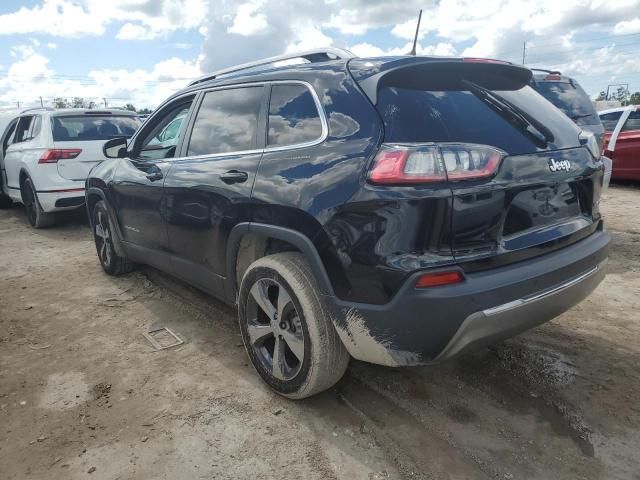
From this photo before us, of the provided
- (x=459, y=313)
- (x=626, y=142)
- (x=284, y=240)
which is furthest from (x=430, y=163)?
(x=626, y=142)

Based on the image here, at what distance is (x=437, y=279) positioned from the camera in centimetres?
202

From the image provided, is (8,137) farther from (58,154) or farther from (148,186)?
(148,186)

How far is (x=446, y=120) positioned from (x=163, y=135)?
8.66ft

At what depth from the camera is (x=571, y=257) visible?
7.83 feet

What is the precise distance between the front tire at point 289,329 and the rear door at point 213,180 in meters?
0.35

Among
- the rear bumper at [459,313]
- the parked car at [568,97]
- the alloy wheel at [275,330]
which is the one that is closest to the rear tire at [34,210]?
the alloy wheel at [275,330]

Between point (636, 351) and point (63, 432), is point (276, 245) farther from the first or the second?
point (636, 351)

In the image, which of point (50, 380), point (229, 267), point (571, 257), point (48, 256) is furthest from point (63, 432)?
point (48, 256)

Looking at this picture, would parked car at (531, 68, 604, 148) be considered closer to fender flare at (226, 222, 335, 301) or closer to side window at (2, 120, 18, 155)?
fender flare at (226, 222, 335, 301)

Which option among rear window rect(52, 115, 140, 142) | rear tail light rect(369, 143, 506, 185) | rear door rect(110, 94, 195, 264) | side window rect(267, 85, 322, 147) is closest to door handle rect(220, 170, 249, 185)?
side window rect(267, 85, 322, 147)

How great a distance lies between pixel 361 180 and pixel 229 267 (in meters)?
1.21

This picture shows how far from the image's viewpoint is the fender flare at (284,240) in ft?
7.58

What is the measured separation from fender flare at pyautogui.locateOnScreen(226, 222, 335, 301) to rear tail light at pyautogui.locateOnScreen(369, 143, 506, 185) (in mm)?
468

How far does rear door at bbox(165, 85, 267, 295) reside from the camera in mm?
2826
